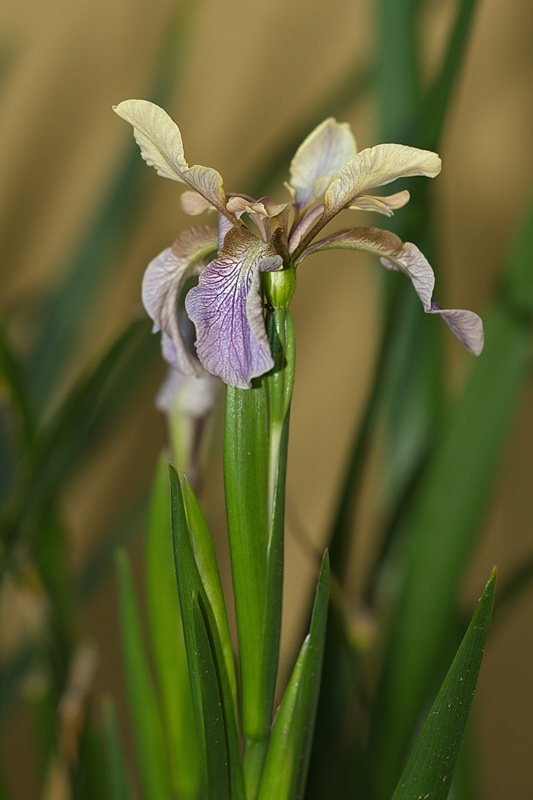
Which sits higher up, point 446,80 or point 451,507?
point 446,80

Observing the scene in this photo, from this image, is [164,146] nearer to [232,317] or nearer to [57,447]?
[232,317]

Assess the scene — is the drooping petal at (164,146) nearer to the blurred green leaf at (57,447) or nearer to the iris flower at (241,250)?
the iris flower at (241,250)

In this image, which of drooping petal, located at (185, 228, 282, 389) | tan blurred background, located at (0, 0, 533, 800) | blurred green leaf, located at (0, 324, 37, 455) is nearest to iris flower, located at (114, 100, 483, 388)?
drooping petal, located at (185, 228, 282, 389)

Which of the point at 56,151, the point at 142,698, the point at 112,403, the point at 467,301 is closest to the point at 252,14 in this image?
the point at 56,151

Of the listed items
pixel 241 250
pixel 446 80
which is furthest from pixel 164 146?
pixel 446 80

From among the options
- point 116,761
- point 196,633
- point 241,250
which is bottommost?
point 116,761

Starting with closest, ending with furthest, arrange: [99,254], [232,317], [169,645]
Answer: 1. [232,317]
2. [169,645]
3. [99,254]

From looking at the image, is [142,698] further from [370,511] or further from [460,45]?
[370,511]
